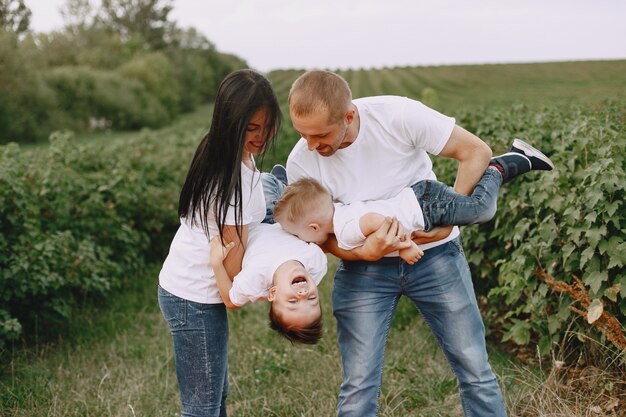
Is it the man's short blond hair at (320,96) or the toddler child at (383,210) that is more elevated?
the man's short blond hair at (320,96)

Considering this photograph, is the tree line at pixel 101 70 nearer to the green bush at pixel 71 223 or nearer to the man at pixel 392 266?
the green bush at pixel 71 223

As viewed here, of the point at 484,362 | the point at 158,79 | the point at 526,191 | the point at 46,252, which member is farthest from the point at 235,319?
the point at 158,79

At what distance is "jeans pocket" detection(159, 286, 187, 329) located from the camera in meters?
2.63

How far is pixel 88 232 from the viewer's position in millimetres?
5988

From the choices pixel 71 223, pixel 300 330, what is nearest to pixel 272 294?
pixel 300 330

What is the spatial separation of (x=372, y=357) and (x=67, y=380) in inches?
106

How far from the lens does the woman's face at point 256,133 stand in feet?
8.07

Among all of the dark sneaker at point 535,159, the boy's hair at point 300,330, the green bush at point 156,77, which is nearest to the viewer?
the boy's hair at point 300,330

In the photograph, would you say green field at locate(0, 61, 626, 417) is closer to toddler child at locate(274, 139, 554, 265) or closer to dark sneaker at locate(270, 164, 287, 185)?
toddler child at locate(274, 139, 554, 265)

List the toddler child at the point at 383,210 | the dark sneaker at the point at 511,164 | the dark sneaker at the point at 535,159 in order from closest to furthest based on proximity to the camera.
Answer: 1. the toddler child at the point at 383,210
2. the dark sneaker at the point at 511,164
3. the dark sneaker at the point at 535,159

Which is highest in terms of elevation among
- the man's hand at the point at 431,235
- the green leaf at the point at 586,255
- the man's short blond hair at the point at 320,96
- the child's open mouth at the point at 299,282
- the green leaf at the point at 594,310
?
the man's short blond hair at the point at 320,96

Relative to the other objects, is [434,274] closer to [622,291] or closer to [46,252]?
[622,291]

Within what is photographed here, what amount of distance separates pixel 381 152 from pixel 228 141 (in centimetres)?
71

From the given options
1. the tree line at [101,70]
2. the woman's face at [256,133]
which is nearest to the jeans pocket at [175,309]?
the woman's face at [256,133]
